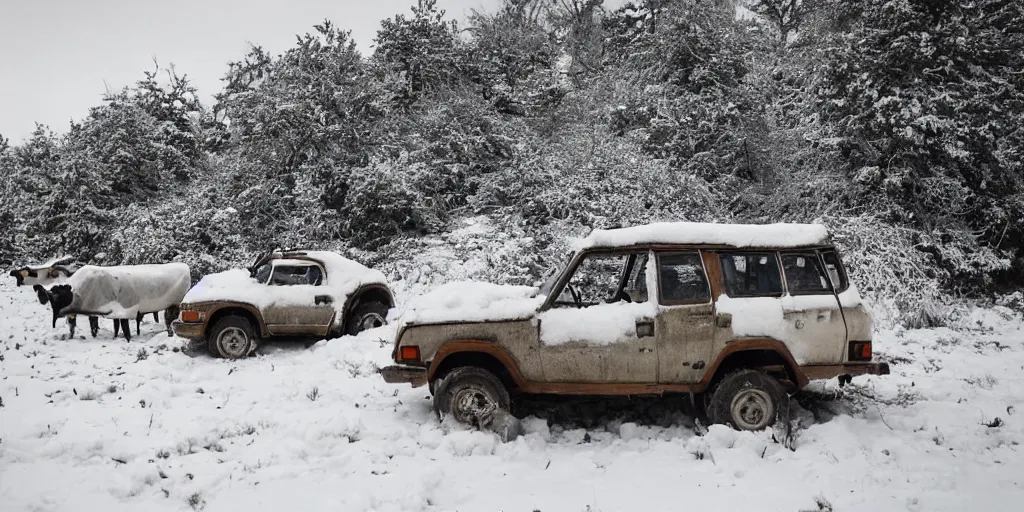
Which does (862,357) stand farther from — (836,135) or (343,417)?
(836,135)

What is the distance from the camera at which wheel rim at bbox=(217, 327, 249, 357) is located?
336 inches

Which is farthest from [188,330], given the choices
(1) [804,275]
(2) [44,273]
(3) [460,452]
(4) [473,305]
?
(2) [44,273]

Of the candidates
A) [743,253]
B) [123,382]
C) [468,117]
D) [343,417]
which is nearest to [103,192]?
[468,117]

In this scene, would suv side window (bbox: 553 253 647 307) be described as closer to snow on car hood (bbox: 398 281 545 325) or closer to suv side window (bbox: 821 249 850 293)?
snow on car hood (bbox: 398 281 545 325)

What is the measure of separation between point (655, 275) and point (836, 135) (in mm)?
9856

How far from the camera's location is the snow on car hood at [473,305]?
512 centimetres

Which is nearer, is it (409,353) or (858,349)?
(858,349)

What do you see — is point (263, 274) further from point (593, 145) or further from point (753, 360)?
point (593, 145)

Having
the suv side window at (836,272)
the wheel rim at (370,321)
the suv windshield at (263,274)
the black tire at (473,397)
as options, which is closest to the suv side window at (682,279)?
the suv side window at (836,272)

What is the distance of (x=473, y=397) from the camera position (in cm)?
511

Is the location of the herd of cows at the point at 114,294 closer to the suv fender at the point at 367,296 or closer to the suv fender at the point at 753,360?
the suv fender at the point at 367,296

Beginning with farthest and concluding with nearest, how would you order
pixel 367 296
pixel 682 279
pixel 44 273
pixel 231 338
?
pixel 44 273
pixel 367 296
pixel 231 338
pixel 682 279

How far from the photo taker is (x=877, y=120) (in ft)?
37.1

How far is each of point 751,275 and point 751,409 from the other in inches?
48.1
